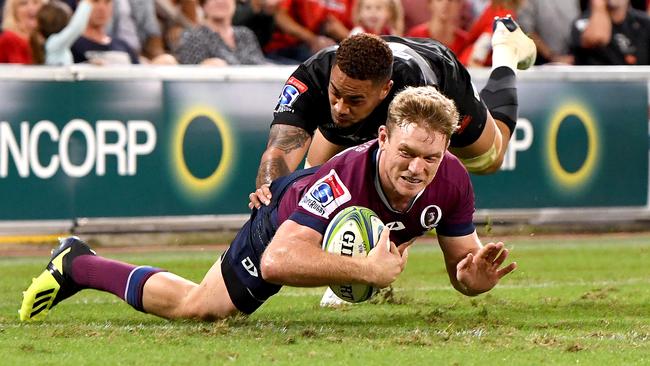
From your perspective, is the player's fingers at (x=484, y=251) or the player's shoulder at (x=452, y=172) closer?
the player's fingers at (x=484, y=251)

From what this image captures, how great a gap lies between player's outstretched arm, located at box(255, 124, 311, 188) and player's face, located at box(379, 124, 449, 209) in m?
1.68

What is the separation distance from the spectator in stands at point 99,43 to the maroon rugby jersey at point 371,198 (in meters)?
6.07

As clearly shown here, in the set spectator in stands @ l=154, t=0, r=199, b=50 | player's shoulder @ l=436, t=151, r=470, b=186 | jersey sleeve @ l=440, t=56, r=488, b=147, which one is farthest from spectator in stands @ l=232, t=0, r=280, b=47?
player's shoulder @ l=436, t=151, r=470, b=186

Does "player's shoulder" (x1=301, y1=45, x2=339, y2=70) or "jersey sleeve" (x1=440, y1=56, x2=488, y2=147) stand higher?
"player's shoulder" (x1=301, y1=45, x2=339, y2=70)

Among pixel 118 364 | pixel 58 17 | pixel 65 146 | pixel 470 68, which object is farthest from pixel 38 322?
pixel 470 68

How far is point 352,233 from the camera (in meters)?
6.75

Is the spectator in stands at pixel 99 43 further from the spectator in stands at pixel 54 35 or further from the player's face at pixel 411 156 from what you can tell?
the player's face at pixel 411 156

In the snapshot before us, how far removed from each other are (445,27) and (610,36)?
2096 millimetres

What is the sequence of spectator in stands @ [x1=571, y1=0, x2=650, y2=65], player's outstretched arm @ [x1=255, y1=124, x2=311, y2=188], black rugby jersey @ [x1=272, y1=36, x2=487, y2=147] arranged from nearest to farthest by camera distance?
black rugby jersey @ [x1=272, y1=36, x2=487, y2=147] → player's outstretched arm @ [x1=255, y1=124, x2=311, y2=188] → spectator in stands @ [x1=571, y1=0, x2=650, y2=65]

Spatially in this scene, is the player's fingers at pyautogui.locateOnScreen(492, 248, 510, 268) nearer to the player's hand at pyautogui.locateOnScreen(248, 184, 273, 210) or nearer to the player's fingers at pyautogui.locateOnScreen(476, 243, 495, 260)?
the player's fingers at pyautogui.locateOnScreen(476, 243, 495, 260)

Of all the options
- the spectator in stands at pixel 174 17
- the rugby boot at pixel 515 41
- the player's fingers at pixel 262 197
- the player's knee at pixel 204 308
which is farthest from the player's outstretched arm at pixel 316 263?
the spectator in stands at pixel 174 17

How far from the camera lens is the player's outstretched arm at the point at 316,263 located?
6.61 meters

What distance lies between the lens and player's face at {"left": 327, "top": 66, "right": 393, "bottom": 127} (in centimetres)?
782

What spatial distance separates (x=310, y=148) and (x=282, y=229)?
105 inches
